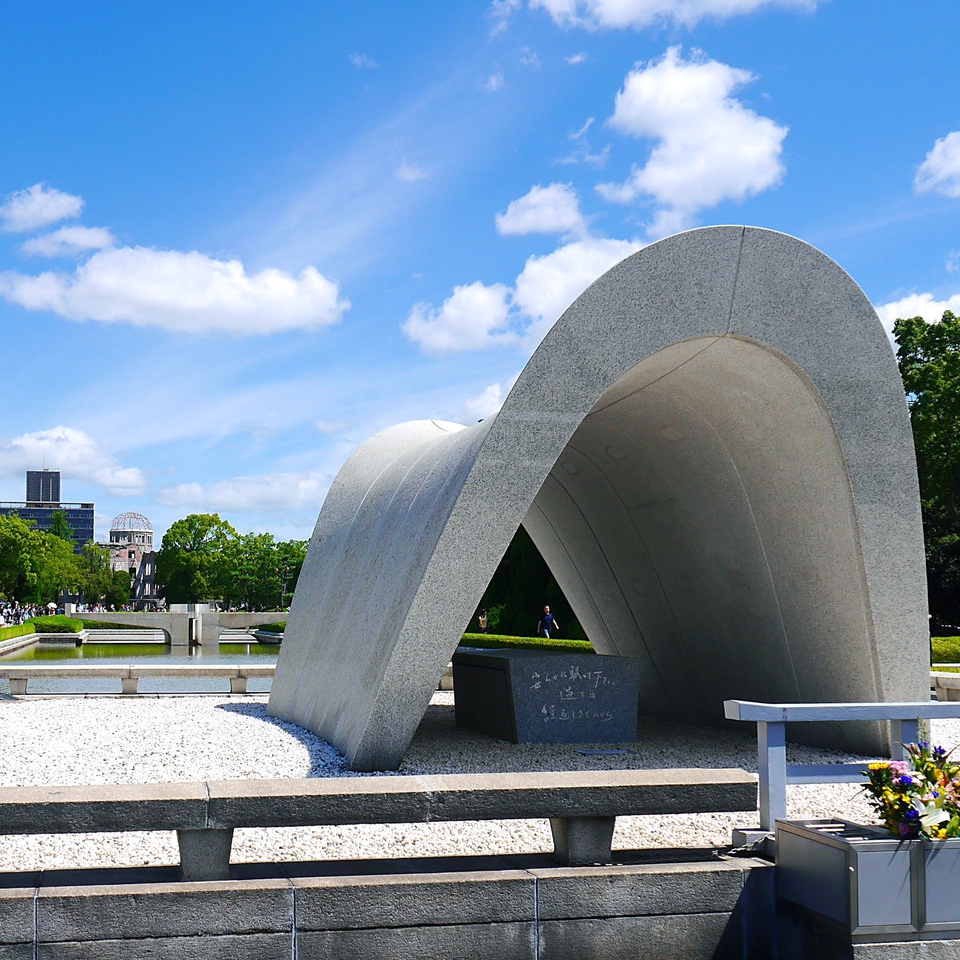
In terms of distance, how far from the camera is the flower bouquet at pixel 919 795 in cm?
490

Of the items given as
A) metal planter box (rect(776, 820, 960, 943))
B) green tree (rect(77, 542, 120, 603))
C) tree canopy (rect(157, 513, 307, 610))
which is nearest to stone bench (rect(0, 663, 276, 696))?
metal planter box (rect(776, 820, 960, 943))

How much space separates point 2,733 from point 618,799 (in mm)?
8423

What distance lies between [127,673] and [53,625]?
125 feet

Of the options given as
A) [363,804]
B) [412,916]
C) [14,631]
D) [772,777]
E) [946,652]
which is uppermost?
[363,804]

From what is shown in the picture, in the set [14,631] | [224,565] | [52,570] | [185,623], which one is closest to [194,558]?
[224,565]

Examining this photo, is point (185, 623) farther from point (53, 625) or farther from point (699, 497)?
point (699, 497)

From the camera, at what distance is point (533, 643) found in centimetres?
2436

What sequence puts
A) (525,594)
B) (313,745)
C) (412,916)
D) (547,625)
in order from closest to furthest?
1. (412,916)
2. (313,745)
3. (547,625)
4. (525,594)

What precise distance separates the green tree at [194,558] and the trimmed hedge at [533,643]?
60066 millimetres

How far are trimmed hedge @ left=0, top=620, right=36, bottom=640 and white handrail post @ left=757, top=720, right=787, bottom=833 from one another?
38519 millimetres

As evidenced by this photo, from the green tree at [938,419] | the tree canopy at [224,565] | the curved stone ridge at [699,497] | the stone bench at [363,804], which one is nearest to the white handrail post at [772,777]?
the stone bench at [363,804]

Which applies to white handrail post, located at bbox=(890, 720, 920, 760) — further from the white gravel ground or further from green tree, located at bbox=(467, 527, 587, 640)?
green tree, located at bbox=(467, 527, 587, 640)

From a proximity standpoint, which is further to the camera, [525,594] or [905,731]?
[525,594]

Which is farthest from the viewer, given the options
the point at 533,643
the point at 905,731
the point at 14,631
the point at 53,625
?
the point at 53,625
